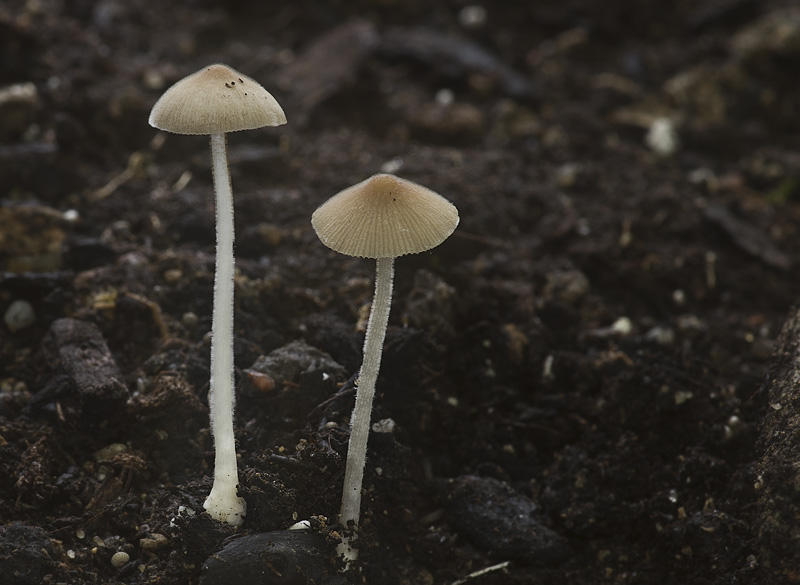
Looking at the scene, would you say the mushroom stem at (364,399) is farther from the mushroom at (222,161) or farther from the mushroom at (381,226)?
the mushroom at (222,161)

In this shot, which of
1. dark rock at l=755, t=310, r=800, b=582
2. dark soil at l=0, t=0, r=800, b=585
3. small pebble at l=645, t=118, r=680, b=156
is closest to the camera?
dark rock at l=755, t=310, r=800, b=582

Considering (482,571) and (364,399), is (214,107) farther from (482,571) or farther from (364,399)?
(482,571)

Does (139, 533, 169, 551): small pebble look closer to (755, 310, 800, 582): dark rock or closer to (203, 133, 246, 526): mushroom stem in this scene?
(203, 133, 246, 526): mushroom stem

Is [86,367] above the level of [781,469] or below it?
above

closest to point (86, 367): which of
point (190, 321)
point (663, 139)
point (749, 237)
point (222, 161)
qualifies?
point (190, 321)

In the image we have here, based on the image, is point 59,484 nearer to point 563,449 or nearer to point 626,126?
point 563,449

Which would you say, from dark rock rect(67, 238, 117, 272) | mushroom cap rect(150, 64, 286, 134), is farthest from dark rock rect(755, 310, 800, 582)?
dark rock rect(67, 238, 117, 272)

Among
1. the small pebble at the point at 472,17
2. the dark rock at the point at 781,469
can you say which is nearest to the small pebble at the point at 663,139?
the small pebble at the point at 472,17
